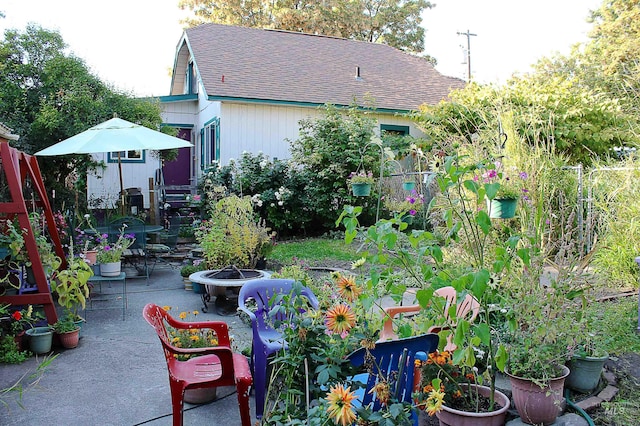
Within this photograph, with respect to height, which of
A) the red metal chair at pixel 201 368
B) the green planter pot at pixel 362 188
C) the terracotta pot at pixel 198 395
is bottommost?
the terracotta pot at pixel 198 395

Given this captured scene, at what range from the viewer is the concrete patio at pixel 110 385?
11.1ft

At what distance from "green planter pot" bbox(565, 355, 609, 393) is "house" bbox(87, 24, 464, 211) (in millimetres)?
9923

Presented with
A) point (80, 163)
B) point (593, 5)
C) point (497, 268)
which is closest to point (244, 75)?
point (80, 163)

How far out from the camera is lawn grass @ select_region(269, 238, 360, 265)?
8598mm

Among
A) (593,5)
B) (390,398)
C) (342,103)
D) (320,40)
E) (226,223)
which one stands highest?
(593,5)

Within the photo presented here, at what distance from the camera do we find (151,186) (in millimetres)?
13484

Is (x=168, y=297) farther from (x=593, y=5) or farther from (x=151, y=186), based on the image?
(x=593, y=5)

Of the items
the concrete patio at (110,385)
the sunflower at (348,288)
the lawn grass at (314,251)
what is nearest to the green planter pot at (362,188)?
the lawn grass at (314,251)

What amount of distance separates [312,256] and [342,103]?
6291mm

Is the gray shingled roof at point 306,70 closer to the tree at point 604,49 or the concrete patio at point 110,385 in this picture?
the tree at point 604,49

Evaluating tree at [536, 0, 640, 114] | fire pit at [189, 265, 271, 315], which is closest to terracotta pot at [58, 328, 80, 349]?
fire pit at [189, 265, 271, 315]

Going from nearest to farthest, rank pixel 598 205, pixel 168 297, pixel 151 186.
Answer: pixel 598 205
pixel 168 297
pixel 151 186

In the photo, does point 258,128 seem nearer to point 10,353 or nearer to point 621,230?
point 621,230

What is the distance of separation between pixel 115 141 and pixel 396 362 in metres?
7.04
